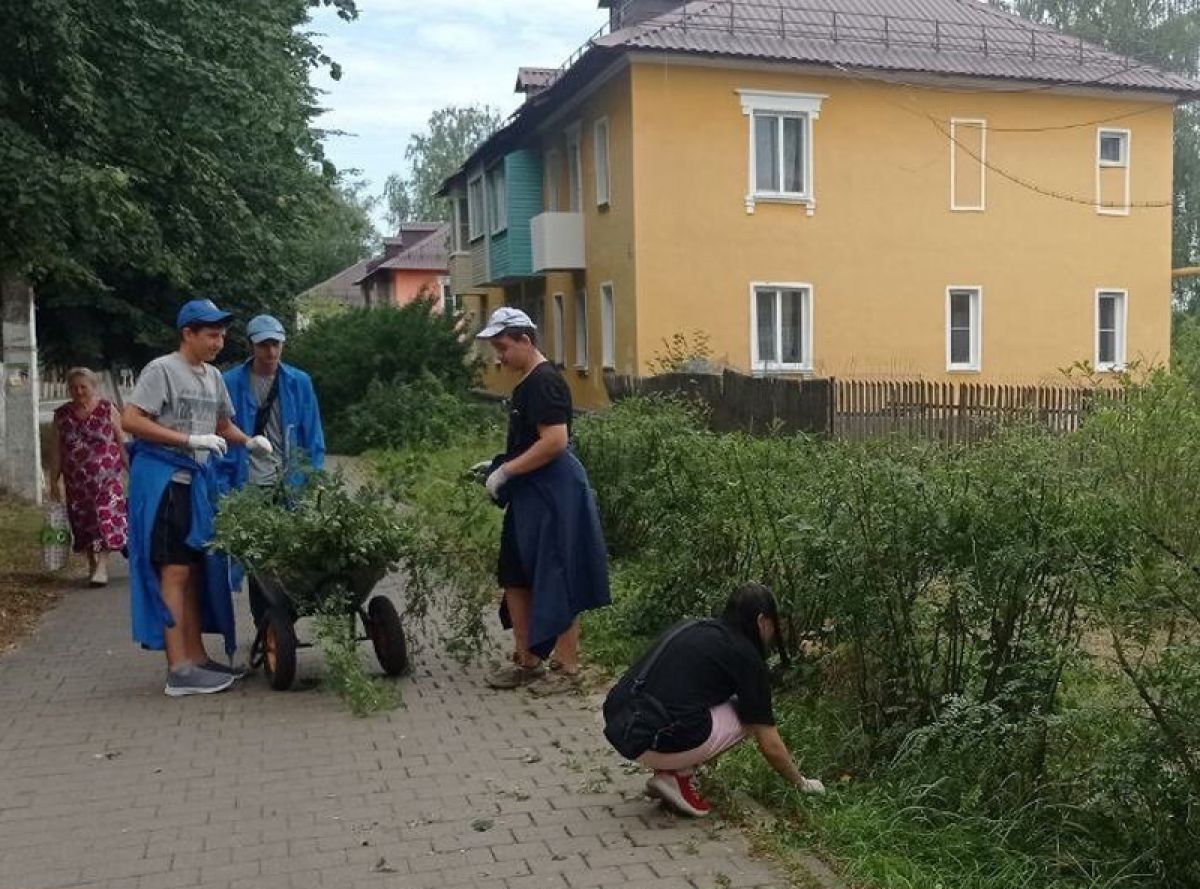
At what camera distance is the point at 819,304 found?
2312cm

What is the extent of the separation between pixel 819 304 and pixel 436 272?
46289 millimetres

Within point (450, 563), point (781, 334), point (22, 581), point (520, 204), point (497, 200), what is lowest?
point (22, 581)

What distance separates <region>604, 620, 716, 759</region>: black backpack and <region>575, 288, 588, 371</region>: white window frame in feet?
69.9

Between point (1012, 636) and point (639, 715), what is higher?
point (1012, 636)

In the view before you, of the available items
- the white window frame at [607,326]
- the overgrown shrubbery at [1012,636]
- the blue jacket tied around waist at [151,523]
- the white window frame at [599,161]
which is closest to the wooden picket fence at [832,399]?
the white window frame at [607,326]

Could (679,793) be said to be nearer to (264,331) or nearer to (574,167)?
(264,331)

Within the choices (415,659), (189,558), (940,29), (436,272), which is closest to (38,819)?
(189,558)

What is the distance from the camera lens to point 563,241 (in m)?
25.2

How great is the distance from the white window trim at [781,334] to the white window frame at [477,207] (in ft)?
35.5

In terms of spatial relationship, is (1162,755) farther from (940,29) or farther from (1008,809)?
(940,29)

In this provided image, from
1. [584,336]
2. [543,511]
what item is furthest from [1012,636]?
[584,336]

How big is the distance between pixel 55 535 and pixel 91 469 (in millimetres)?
685

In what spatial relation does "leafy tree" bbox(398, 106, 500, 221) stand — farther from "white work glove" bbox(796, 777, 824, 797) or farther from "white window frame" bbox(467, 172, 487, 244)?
"white work glove" bbox(796, 777, 824, 797)

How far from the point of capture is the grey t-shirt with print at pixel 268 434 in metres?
6.75
